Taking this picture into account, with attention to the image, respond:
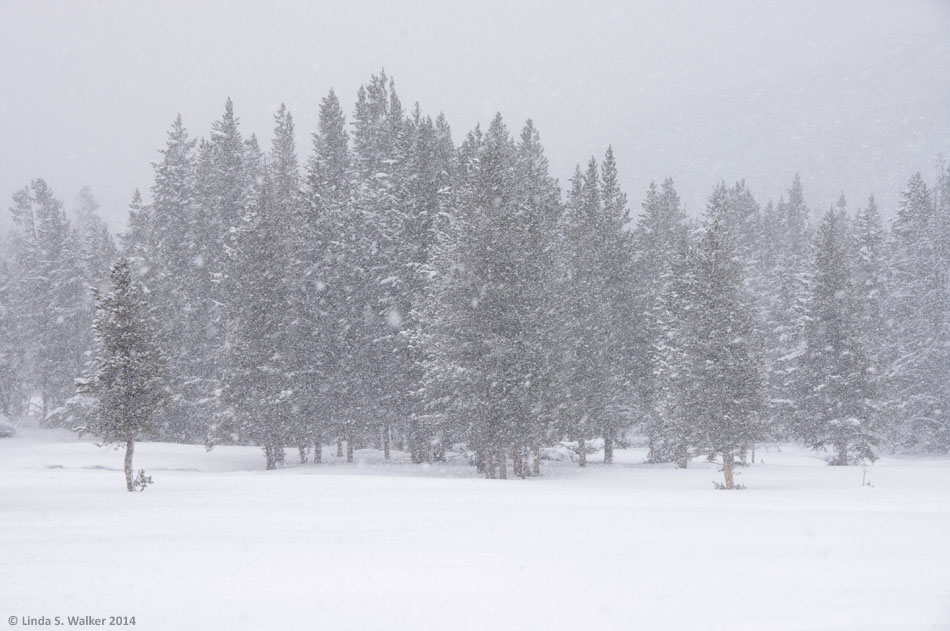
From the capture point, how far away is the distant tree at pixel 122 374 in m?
24.7

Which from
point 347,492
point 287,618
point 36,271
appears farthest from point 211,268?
point 287,618

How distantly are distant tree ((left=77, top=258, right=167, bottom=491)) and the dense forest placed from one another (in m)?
0.24

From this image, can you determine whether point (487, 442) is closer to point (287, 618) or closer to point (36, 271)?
point (287, 618)

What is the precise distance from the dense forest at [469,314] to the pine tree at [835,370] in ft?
0.44

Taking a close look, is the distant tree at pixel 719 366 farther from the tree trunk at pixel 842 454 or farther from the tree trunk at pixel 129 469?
the tree trunk at pixel 129 469

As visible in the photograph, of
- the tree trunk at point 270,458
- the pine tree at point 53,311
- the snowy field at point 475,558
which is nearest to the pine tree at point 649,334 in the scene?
the snowy field at point 475,558

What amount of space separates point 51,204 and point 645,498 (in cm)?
6438

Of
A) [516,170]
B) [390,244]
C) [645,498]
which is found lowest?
[645,498]

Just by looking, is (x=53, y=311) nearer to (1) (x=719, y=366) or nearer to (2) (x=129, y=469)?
(2) (x=129, y=469)

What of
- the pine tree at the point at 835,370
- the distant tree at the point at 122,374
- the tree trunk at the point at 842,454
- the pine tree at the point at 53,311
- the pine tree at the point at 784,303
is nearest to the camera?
the distant tree at the point at 122,374

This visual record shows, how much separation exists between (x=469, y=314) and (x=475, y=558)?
719 inches

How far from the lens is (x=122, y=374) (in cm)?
2478

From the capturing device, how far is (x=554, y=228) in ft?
135

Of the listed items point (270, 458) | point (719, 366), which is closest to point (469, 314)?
point (719, 366)
